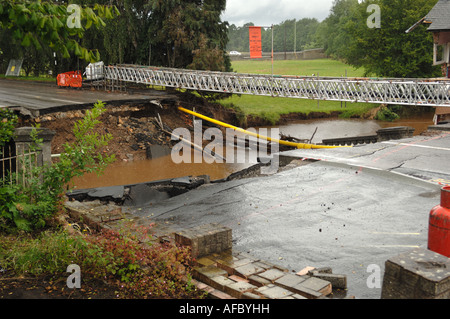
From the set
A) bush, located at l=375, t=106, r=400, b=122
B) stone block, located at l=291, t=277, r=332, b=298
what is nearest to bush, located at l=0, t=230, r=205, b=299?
stone block, located at l=291, t=277, r=332, b=298

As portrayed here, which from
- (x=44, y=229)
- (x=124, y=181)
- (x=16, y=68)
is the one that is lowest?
Answer: (x=124, y=181)

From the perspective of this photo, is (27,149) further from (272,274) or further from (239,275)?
(272,274)

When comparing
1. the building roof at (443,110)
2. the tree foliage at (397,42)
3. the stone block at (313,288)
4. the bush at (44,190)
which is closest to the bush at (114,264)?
the bush at (44,190)

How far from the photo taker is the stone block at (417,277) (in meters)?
4.28

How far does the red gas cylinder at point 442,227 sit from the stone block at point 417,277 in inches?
41.4

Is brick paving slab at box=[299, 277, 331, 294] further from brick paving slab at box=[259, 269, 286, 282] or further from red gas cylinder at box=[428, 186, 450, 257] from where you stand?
red gas cylinder at box=[428, 186, 450, 257]

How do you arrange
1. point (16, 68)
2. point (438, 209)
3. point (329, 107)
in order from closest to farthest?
1. point (438, 209)
2. point (16, 68)
3. point (329, 107)

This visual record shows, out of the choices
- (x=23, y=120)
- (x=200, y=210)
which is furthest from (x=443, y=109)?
(x=23, y=120)

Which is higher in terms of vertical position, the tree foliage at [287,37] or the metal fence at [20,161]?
the tree foliage at [287,37]

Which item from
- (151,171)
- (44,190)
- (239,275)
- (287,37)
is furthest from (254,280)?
(287,37)

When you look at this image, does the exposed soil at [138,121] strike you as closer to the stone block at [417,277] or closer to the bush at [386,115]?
the bush at [386,115]

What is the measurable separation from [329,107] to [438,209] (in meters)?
38.6

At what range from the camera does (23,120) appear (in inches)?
802
